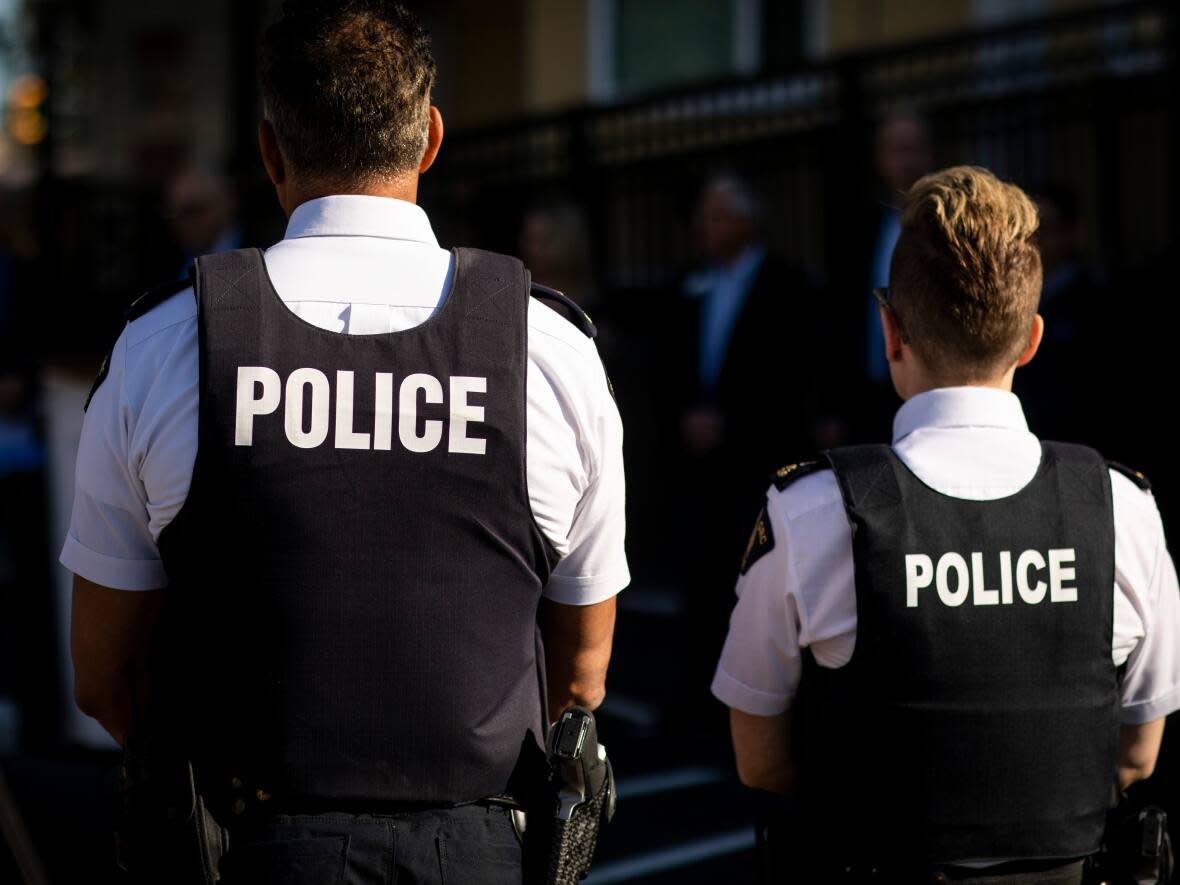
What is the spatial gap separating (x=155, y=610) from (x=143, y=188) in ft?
34.3

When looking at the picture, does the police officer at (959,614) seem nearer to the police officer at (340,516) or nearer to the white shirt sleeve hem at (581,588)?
the white shirt sleeve hem at (581,588)

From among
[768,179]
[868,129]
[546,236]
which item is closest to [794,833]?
[546,236]

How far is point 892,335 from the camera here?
2.26m

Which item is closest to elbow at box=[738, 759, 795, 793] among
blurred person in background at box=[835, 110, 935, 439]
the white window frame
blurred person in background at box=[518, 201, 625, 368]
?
blurred person in background at box=[835, 110, 935, 439]

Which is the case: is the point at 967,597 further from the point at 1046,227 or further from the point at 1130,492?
the point at 1046,227

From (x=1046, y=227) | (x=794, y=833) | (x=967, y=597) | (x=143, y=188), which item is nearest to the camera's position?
(x=967, y=597)

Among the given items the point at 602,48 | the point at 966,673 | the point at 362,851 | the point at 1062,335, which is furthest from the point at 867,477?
the point at 602,48

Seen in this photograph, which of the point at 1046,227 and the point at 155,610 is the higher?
the point at 1046,227

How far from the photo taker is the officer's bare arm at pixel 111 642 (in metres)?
1.97

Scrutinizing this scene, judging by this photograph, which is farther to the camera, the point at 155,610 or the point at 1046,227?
the point at 1046,227

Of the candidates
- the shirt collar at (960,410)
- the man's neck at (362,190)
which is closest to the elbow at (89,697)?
the man's neck at (362,190)

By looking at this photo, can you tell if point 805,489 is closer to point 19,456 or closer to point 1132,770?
point 1132,770

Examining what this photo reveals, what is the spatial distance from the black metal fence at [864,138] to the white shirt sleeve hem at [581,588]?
166 inches

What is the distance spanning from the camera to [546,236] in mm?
5855
